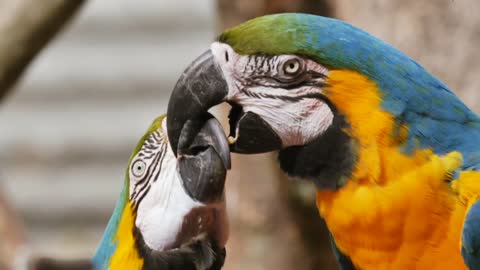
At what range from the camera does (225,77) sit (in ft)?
7.04

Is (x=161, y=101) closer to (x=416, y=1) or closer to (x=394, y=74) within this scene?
(x=416, y=1)

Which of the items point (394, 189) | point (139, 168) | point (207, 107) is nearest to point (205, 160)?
point (207, 107)

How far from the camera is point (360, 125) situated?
2.09 m

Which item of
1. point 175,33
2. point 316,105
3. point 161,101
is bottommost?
point 161,101

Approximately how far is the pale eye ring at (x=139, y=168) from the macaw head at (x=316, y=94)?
22 cm

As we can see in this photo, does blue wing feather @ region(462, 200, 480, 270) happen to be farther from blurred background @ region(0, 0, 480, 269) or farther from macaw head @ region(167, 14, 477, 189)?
blurred background @ region(0, 0, 480, 269)

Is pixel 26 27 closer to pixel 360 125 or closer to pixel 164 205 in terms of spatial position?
pixel 164 205

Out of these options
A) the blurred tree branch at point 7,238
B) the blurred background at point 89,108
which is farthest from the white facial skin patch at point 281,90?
the blurred background at point 89,108

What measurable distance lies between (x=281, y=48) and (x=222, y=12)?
1.54m

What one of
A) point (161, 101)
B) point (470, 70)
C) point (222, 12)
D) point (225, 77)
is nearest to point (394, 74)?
point (225, 77)

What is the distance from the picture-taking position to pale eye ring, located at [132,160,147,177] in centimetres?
236

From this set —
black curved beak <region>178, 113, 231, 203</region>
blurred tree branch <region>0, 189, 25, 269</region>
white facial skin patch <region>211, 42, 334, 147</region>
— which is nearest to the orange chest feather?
white facial skin patch <region>211, 42, 334, 147</region>

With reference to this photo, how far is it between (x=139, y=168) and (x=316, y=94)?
527mm

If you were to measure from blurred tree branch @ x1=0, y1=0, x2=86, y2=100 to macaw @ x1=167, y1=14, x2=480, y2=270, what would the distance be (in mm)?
1043
